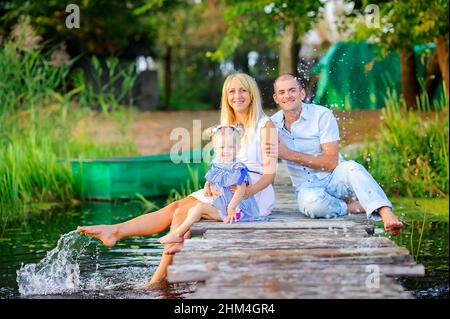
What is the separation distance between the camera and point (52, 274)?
572cm

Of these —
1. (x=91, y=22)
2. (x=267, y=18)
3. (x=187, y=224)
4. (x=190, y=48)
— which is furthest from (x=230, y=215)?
(x=190, y=48)

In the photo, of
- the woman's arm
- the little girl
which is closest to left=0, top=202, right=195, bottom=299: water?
the little girl

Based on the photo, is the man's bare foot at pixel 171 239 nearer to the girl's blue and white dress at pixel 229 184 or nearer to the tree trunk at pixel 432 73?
the girl's blue and white dress at pixel 229 184

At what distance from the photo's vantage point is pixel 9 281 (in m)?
5.68

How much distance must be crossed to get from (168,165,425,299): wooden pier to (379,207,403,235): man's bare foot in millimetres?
120

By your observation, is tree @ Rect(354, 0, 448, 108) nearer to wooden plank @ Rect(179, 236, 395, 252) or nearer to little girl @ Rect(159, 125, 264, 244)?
little girl @ Rect(159, 125, 264, 244)

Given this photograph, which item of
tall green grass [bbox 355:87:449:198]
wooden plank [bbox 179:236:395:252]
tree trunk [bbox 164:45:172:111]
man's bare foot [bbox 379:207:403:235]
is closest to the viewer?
wooden plank [bbox 179:236:395:252]

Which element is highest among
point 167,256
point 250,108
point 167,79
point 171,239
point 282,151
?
point 167,79

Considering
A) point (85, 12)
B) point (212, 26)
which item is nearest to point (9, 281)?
point (85, 12)

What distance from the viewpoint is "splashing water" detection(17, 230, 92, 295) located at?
547 centimetres

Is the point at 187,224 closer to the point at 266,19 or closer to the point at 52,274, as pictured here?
the point at 52,274

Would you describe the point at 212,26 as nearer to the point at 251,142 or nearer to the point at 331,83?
the point at 331,83

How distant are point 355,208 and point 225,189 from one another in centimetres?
86
